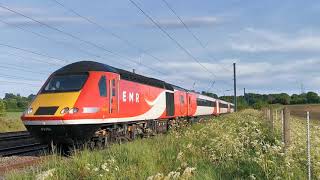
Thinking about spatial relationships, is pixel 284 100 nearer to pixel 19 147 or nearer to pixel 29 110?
pixel 19 147

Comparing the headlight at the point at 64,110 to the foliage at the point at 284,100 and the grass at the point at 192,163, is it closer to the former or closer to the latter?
the grass at the point at 192,163

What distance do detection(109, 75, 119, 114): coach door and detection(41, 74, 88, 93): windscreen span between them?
1111 millimetres

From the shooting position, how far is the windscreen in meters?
15.9

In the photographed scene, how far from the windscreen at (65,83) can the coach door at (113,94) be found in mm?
1111

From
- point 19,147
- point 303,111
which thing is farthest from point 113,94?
point 303,111

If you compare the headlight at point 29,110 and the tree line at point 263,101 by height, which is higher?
the tree line at point 263,101

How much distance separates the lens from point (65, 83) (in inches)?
637

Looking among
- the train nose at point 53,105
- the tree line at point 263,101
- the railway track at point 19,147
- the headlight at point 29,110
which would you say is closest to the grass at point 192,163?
the train nose at point 53,105

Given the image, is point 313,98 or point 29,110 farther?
point 313,98

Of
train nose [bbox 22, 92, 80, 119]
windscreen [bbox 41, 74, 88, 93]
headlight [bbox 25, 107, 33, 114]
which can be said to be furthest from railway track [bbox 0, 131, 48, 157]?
windscreen [bbox 41, 74, 88, 93]

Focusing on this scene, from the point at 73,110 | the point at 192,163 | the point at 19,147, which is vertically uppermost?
the point at 73,110

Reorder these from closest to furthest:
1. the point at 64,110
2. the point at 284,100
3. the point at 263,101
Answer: the point at 64,110 < the point at 284,100 < the point at 263,101

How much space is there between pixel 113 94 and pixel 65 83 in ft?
5.87

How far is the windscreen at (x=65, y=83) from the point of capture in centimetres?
1595
